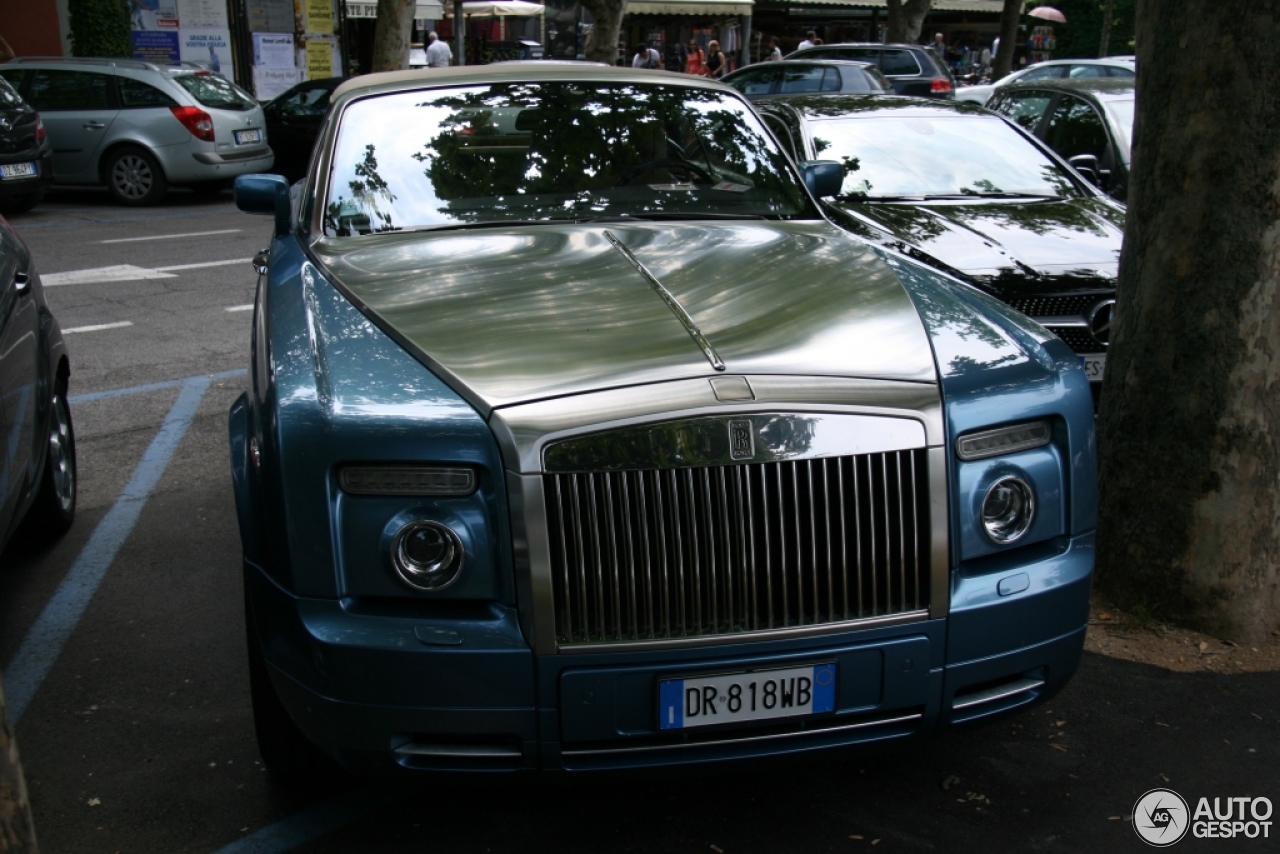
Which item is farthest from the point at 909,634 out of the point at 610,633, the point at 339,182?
the point at 339,182

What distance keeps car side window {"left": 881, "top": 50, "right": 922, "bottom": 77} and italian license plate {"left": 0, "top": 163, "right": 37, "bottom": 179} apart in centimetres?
1494

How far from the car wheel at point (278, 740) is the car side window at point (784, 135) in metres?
5.11

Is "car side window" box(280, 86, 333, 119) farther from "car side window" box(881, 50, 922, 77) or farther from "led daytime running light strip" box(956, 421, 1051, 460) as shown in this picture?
"led daytime running light strip" box(956, 421, 1051, 460)

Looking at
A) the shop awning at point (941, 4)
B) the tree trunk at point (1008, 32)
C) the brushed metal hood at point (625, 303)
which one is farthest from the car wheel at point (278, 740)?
the shop awning at point (941, 4)

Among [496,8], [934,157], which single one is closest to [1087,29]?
[496,8]

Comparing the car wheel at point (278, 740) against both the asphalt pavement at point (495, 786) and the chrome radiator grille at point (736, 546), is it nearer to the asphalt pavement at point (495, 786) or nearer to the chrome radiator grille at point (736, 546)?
the asphalt pavement at point (495, 786)

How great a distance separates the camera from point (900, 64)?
78.3ft

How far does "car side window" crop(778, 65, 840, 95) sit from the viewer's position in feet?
65.9

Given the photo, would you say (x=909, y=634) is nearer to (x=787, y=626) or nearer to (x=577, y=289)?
(x=787, y=626)

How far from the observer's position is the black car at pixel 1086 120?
29.1 feet

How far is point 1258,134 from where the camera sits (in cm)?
406

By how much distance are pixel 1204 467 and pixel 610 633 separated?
95.3 inches

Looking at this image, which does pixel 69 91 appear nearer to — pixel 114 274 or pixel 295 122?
pixel 295 122

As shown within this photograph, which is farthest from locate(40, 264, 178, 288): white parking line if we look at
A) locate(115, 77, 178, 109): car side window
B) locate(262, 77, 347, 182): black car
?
locate(262, 77, 347, 182): black car
